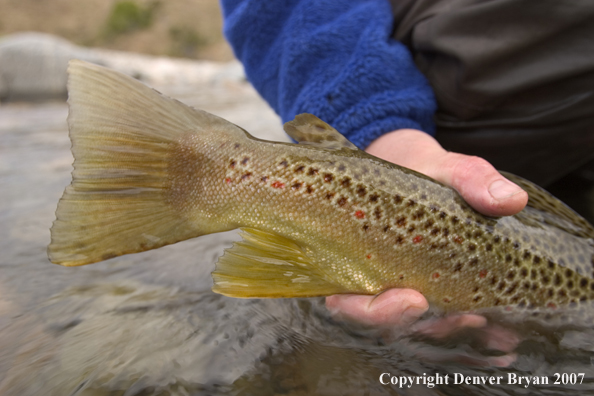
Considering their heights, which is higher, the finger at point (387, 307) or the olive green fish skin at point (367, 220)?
the olive green fish skin at point (367, 220)

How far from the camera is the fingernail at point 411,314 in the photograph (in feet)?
4.98

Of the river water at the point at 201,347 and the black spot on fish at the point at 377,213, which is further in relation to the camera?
the black spot on fish at the point at 377,213

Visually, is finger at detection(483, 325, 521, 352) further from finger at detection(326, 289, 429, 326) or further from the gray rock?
the gray rock

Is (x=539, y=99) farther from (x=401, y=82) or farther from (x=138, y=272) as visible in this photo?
(x=138, y=272)

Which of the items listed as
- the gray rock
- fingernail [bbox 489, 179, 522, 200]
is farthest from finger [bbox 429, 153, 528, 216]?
the gray rock

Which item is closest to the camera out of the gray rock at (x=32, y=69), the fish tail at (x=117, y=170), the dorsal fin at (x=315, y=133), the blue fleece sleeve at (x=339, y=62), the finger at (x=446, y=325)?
the fish tail at (x=117, y=170)

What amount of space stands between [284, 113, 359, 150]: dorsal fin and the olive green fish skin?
1.8 inches

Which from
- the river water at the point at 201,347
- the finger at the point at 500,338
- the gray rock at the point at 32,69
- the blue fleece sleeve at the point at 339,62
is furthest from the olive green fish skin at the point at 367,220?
the gray rock at the point at 32,69

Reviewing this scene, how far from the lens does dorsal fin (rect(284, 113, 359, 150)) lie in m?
1.55

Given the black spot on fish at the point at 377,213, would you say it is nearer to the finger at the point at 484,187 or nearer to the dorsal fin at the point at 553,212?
the finger at the point at 484,187

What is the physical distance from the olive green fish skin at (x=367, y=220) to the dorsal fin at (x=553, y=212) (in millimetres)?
179

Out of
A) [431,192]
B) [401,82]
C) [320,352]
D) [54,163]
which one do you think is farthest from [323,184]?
[54,163]

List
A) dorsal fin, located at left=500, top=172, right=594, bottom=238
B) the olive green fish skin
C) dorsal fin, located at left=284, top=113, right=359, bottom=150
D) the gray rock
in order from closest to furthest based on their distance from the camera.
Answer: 1. the olive green fish skin
2. dorsal fin, located at left=284, top=113, right=359, bottom=150
3. dorsal fin, located at left=500, top=172, right=594, bottom=238
4. the gray rock

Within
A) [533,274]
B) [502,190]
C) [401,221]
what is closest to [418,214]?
[401,221]
